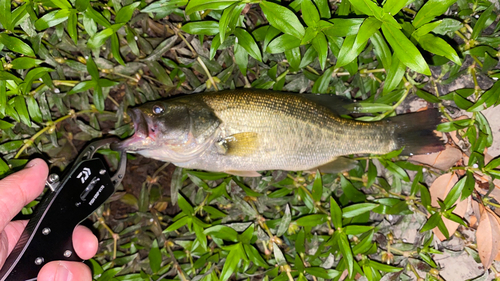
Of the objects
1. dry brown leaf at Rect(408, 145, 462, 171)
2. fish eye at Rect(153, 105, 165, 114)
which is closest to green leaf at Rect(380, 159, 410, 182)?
dry brown leaf at Rect(408, 145, 462, 171)

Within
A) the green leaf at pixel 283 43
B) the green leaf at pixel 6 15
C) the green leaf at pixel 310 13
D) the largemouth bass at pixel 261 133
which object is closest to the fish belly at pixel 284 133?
the largemouth bass at pixel 261 133

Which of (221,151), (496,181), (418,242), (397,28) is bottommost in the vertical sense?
(418,242)

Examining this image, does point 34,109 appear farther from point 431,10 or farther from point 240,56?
point 431,10

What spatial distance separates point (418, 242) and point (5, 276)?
9.26 feet

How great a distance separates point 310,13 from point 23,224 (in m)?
2.39

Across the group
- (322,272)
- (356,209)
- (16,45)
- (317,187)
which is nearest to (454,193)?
(356,209)

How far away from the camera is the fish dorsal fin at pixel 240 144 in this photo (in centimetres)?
235

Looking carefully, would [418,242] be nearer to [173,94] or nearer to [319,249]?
[319,249]

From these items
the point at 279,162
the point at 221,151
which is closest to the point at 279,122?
the point at 279,162

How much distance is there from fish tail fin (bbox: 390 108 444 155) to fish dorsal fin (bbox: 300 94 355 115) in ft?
1.18

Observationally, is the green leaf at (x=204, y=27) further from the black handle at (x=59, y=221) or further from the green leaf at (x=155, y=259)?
the green leaf at (x=155, y=259)

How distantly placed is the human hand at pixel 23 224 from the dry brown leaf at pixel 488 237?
284cm

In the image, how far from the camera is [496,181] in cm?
265

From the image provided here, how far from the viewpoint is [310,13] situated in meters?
1.95
